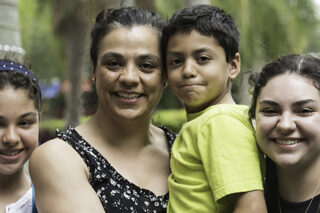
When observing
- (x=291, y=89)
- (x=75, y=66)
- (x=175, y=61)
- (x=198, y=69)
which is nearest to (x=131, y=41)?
(x=175, y=61)

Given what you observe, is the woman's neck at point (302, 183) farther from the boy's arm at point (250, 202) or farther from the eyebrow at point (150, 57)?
the eyebrow at point (150, 57)

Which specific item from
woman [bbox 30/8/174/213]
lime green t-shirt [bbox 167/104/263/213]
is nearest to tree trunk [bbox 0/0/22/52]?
woman [bbox 30/8/174/213]

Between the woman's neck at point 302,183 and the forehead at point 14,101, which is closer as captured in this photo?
the woman's neck at point 302,183

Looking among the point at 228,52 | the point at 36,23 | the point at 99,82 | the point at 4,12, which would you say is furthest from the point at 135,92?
the point at 36,23

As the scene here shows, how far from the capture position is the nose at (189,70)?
273cm

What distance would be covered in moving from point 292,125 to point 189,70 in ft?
2.55

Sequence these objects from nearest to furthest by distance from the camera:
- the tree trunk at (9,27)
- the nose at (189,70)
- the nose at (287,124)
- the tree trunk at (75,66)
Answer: the nose at (287,124) → the nose at (189,70) → the tree trunk at (9,27) → the tree trunk at (75,66)

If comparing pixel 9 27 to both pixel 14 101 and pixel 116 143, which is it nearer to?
pixel 14 101

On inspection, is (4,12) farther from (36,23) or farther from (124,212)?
(36,23)

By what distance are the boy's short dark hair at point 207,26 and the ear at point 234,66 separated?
0.03 m

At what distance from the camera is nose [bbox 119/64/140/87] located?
8.97ft

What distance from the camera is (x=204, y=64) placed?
275 cm

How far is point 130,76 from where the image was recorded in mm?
2736

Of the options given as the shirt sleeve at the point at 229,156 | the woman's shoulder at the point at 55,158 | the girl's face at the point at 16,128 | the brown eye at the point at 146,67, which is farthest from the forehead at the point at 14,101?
the shirt sleeve at the point at 229,156
